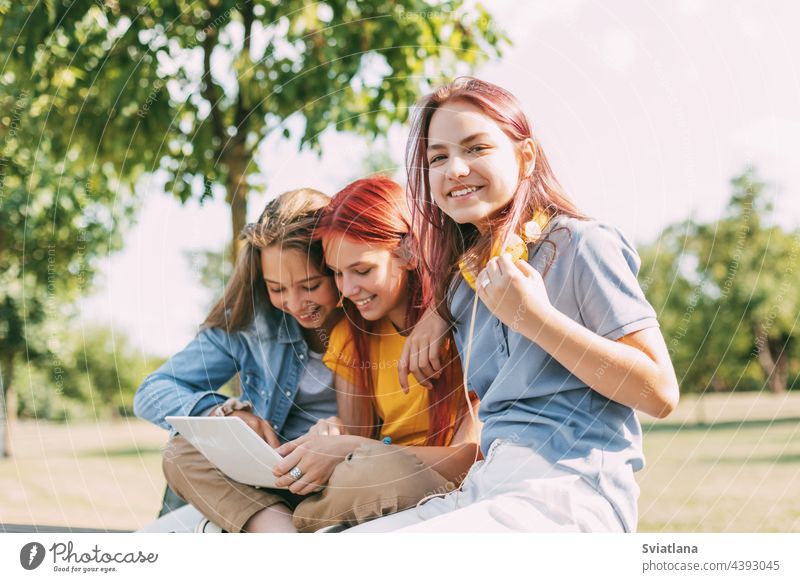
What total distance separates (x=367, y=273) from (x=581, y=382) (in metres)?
0.54

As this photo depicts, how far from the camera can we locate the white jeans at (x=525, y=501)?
54.3 inches

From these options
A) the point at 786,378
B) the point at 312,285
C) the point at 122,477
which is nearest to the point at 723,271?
the point at 786,378

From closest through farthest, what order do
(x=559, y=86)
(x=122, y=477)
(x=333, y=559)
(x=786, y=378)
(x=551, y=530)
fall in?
(x=551, y=530) < (x=333, y=559) < (x=559, y=86) < (x=122, y=477) < (x=786, y=378)

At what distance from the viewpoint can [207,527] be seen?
1.84 metres

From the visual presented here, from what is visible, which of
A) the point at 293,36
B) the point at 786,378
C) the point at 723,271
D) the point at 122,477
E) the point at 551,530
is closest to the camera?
the point at 551,530

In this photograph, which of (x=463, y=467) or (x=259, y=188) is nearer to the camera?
(x=463, y=467)

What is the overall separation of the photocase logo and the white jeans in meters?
0.80

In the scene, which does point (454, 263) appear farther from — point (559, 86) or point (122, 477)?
point (122, 477)

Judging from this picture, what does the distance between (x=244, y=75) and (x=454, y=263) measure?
146 cm

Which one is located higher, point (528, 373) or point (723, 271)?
point (528, 373)

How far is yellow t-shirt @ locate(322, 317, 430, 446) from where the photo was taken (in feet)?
5.94

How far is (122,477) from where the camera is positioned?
9.58 meters

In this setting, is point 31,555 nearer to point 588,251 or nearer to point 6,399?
point 588,251

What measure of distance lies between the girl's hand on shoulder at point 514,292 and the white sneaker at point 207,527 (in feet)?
2.76
